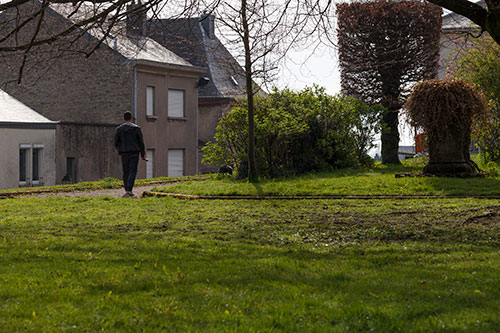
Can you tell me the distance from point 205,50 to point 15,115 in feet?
33.9

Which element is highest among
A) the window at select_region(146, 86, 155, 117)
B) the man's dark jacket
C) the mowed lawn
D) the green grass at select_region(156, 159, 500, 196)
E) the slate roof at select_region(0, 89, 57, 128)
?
the window at select_region(146, 86, 155, 117)

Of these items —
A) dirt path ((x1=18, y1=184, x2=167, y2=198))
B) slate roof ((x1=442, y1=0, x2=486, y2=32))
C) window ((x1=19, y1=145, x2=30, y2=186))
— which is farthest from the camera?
window ((x1=19, y1=145, x2=30, y2=186))

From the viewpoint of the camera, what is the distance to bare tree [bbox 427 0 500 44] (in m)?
8.81

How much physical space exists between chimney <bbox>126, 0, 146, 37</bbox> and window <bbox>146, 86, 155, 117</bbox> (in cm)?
2549

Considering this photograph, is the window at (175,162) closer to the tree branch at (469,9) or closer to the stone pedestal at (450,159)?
the stone pedestal at (450,159)

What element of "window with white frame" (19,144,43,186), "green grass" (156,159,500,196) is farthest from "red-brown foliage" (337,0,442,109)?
"window with white frame" (19,144,43,186)

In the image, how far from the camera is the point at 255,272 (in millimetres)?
6043

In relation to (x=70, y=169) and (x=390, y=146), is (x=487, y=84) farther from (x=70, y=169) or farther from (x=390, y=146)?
(x=70, y=169)

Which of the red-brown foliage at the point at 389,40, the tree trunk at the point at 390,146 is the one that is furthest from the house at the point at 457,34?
the tree trunk at the point at 390,146

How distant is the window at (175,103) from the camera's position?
1513 inches

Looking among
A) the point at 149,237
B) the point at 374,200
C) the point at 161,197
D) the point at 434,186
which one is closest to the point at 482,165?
the point at 434,186

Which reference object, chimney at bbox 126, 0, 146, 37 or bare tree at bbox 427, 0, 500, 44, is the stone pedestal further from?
chimney at bbox 126, 0, 146, 37

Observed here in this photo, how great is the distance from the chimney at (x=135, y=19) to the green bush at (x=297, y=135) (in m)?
8.64

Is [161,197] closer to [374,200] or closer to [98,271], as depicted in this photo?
[374,200]
